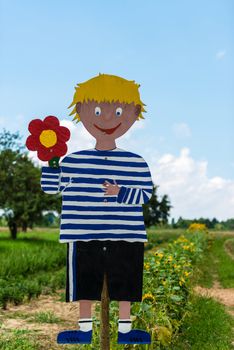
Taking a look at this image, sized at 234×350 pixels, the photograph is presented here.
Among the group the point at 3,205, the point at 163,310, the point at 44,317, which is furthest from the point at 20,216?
the point at 163,310

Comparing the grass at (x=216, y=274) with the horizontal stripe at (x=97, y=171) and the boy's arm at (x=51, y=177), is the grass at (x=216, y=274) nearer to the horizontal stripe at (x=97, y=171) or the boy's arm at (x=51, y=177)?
the horizontal stripe at (x=97, y=171)

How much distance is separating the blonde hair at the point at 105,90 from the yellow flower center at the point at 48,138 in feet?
0.98

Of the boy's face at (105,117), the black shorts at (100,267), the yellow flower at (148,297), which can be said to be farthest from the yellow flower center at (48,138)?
the yellow flower at (148,297)

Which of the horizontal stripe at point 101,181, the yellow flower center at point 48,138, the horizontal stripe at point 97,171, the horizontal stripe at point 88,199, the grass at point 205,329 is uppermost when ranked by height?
the yellow flower center at point 48,138

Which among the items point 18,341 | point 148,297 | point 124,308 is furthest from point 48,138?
point 18,341

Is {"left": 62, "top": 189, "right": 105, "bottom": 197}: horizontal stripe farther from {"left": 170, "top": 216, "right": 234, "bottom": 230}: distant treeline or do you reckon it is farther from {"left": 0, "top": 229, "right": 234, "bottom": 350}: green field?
{"left": 170, "top": 216, "right": 234, "bottom": 230}: distant treeline

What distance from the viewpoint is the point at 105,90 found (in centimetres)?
392

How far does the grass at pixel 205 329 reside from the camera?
6391mm

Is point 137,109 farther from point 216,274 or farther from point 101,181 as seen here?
point 216,274

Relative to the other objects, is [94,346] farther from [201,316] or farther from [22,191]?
[22,191]

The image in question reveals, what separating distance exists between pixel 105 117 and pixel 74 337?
1.65 m

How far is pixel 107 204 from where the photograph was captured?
385 cm

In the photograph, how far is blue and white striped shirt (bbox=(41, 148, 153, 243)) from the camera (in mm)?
3834

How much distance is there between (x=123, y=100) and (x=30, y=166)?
2756cm
